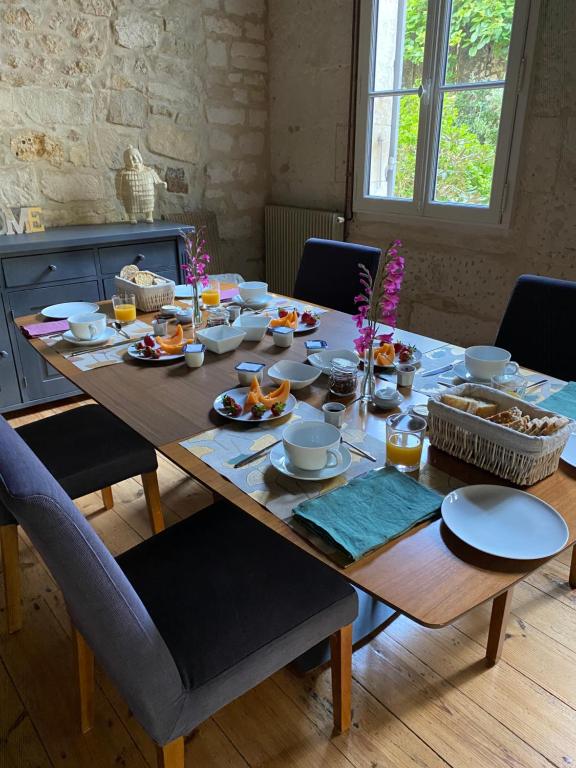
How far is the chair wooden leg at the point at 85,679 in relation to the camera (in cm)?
128

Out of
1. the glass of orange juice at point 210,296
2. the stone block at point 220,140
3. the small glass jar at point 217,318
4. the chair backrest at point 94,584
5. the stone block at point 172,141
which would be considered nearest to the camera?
the chair backrest at point 94,584

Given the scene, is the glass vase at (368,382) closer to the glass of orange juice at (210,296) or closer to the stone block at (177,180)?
the glass of orange juice at (210,296)

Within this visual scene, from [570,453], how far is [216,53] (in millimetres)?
3354

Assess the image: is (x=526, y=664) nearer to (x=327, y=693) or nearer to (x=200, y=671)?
(x=327, y=693)

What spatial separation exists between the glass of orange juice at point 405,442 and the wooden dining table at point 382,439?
3cm

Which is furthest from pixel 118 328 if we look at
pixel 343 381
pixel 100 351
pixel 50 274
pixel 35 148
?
pixel 35 148

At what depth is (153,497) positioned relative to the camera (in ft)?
6.02

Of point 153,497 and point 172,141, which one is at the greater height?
point 172,141

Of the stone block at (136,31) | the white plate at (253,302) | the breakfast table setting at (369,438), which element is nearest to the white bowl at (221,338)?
the breakfast table setting at (369,438)

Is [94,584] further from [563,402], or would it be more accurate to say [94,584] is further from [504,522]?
[563,402]

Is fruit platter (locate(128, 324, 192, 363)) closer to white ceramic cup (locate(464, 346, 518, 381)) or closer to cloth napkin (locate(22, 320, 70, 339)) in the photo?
cloth napkin (locate(22, 320, 70, 339))

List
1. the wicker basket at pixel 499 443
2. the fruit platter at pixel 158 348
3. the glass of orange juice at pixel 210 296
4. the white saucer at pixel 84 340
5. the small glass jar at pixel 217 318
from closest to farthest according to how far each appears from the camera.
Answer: the wicker basket at pixel 499 443 < the fruit platter at pixel 158 348 < the white saucer at pixel 84 340 < the small glass jar at pixel 217 318 < the glass of orange juice at pixel 210 296

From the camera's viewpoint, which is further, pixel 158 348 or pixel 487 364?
pixel 158 348

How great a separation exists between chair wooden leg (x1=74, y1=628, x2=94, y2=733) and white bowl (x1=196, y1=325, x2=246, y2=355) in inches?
32.7
